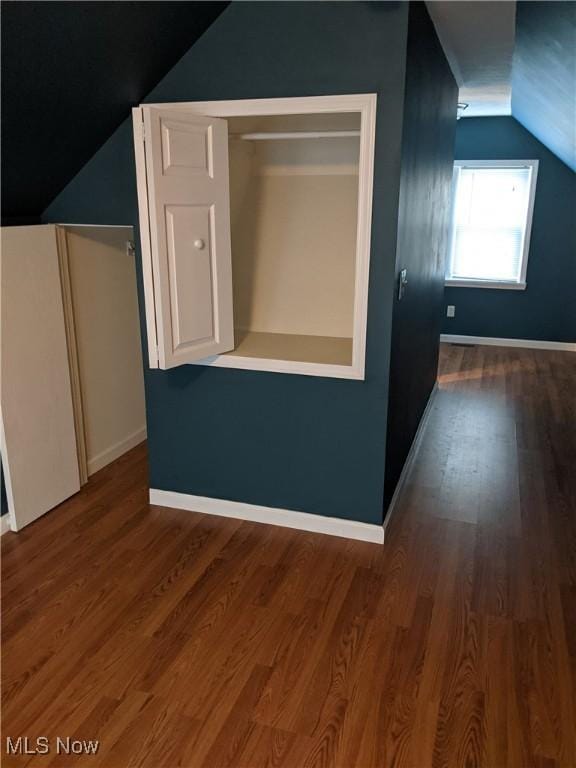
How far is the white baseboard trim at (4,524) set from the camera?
117 inches

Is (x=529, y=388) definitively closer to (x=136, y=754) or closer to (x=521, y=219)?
(x=521, y=219)

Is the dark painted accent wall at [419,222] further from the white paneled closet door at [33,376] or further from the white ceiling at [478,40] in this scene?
the white paneled closet door at [33,376]

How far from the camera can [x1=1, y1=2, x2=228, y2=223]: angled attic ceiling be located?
195 cm

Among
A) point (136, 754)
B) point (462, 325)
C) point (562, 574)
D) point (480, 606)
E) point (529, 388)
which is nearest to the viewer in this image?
point (136, 754)

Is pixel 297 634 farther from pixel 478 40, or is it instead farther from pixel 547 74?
pixel 547 74

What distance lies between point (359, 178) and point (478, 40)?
4.35 ft

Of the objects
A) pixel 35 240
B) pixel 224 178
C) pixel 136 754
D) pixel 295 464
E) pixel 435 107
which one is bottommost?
pixel 136 754

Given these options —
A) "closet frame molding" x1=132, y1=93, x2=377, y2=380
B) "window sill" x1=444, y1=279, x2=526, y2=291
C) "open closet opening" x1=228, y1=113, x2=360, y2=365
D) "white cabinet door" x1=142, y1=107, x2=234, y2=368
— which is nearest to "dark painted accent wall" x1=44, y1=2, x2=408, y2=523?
"closet frame molding" x1=132, y1=93, x2=377, y2=380

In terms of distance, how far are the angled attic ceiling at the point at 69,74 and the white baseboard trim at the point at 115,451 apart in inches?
57.0

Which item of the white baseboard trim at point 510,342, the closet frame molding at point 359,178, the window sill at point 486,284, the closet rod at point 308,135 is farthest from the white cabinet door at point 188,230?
the white baseboard trim at point 510,342

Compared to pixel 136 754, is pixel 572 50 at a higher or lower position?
higher

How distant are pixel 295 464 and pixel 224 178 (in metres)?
1.39

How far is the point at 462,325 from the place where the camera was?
7.14m

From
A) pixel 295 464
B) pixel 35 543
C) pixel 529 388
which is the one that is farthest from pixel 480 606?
pixel 529 388
